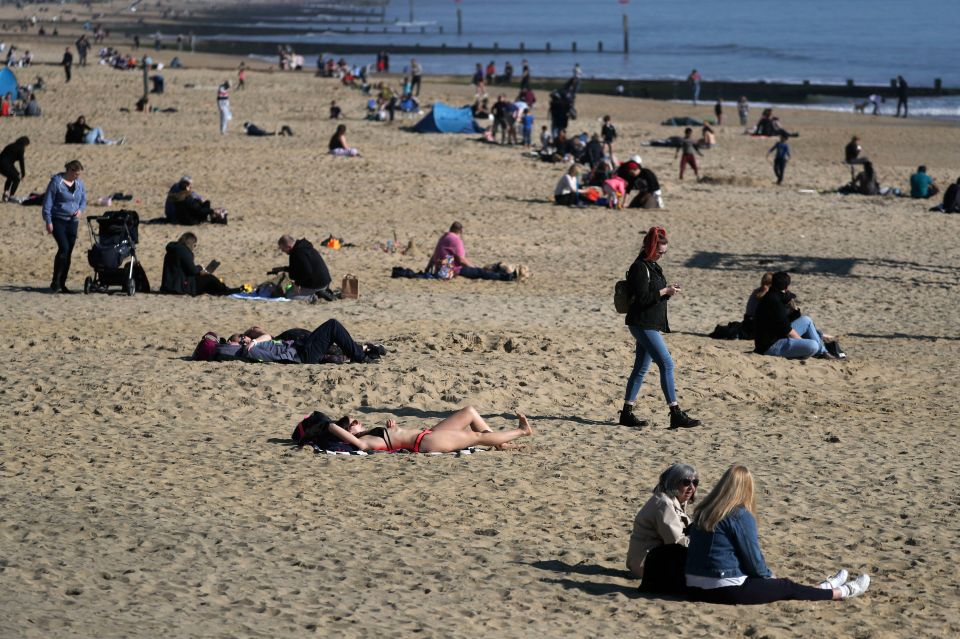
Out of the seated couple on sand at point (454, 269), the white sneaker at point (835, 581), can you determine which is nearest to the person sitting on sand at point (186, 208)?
the seated couple on sand at point (454, 269)

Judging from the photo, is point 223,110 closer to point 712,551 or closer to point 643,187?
point 643,187

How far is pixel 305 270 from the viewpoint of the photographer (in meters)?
16.0

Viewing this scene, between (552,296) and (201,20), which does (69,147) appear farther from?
(201,20)

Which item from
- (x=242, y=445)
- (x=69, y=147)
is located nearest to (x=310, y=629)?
(x=242, y=445)

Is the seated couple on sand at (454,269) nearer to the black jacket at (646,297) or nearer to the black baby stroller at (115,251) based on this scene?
the black baby stroller at (115,251)

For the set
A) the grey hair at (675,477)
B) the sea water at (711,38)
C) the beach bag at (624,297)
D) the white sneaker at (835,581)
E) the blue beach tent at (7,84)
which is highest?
the sea water at (711,38)

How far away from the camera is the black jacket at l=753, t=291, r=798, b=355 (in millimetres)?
13695

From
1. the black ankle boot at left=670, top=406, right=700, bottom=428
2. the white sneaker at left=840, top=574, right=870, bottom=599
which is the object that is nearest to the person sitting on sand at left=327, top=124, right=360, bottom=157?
the black ankle boot at left=670, top=406, right=700, bottom=428

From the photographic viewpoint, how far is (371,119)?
38.0m

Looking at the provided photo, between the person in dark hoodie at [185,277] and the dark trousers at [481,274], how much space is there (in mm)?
3294

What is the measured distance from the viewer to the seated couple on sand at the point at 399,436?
402 inches

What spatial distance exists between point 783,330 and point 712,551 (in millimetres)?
7136

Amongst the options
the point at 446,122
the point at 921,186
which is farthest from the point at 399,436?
the point at 446,122

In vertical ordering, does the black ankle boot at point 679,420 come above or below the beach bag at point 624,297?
below
